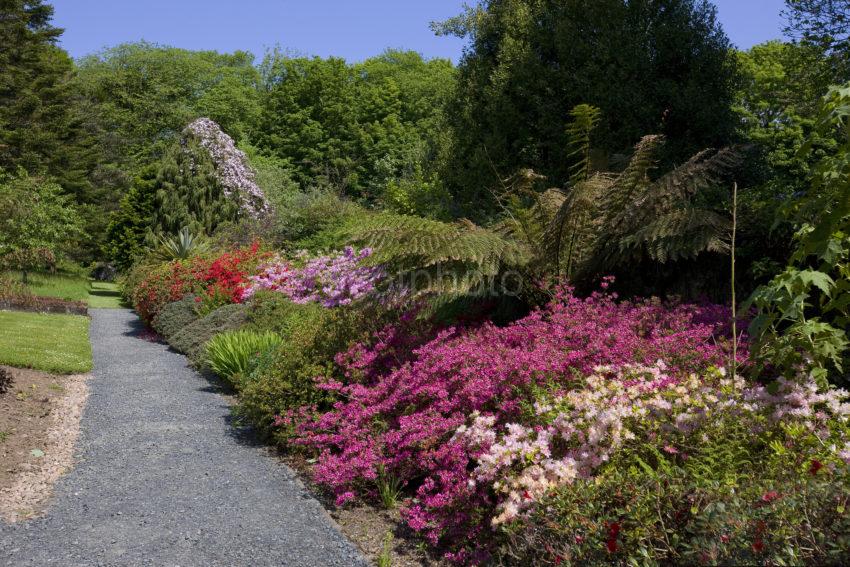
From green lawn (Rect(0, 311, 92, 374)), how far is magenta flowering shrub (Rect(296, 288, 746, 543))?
4.95m

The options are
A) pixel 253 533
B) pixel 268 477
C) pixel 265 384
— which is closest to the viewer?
pixel 253 533

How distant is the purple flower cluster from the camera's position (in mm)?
22406

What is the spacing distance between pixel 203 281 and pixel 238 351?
534 cm

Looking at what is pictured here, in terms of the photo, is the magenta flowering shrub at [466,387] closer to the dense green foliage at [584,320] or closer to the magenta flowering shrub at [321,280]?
the dense green foliage at [584,320]

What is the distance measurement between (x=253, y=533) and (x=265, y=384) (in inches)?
83.8

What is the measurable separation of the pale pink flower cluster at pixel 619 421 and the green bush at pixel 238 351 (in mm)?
4489

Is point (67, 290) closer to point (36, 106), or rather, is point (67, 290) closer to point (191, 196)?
point (191, 196)

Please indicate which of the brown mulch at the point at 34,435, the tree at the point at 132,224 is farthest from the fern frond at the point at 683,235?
the tree at the point at 132,224

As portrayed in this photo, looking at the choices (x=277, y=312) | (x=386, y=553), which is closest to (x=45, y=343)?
(x=277, y=312)

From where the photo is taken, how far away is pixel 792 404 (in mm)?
3188

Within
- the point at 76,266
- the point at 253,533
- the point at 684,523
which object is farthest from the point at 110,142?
the point at 684,523

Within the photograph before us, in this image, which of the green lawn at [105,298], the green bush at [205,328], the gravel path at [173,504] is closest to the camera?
the gravel path at [173,504]

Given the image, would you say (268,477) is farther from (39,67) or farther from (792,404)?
(39,67)

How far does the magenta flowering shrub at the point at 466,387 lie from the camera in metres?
3.86
